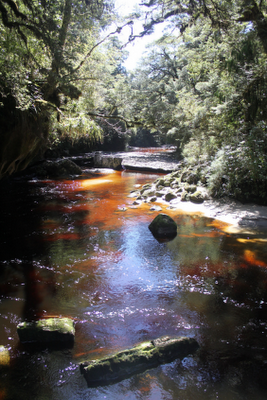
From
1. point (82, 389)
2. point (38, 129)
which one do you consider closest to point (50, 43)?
point (38, 129)

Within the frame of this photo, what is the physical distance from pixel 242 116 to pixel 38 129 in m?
7.60

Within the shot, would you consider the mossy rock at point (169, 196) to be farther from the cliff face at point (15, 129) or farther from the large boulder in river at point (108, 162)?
the large boulder in river at point (108, 162)

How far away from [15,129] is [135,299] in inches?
246

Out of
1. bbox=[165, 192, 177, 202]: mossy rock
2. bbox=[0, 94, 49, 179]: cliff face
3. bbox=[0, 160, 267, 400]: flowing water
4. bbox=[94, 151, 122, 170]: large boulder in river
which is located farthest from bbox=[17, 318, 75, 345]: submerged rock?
bbox=[94, 151, 122, 170]: large boulder in river

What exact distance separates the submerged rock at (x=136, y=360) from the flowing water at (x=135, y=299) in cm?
9

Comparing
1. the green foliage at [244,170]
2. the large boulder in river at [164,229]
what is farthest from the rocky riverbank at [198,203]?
the large boulder in river at [164,229]

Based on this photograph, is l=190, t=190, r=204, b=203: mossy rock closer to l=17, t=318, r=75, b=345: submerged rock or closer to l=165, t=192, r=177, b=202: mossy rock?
l=165, t=192, r=177, b=202: mossy rock

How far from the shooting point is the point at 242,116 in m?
10.0

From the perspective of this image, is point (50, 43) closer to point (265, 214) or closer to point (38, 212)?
point (38, 212)

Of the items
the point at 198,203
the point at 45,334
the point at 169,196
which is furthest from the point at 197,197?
the point at 45,334

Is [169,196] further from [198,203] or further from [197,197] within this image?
[198,203]

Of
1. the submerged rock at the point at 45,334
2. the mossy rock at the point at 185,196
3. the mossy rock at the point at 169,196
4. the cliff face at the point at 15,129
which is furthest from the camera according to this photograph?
the mossy rock at the point at 169,196

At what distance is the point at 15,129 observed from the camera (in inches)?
313

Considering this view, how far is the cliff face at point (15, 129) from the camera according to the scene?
7.53 meters
